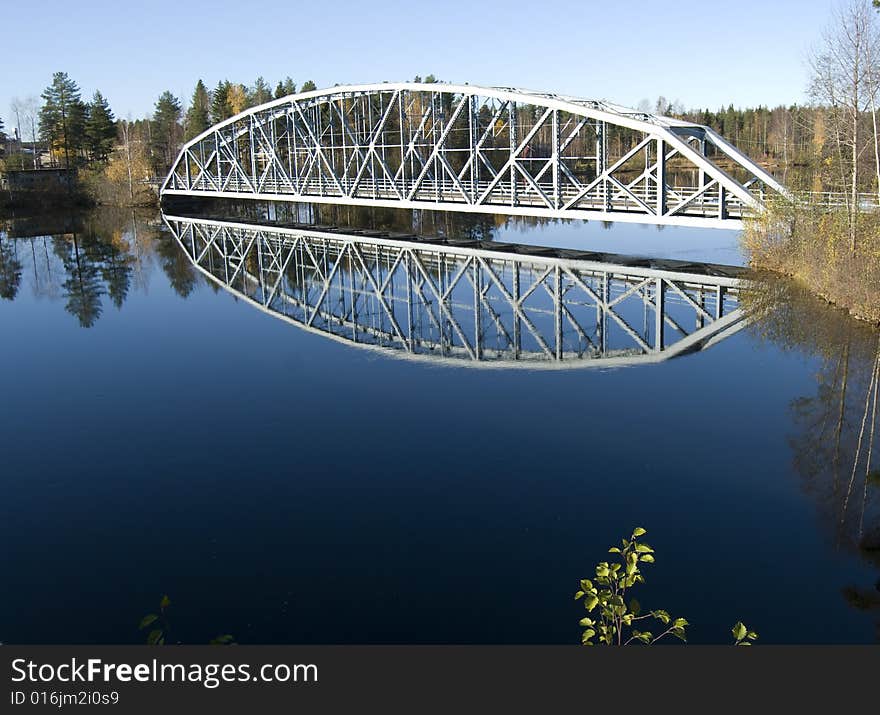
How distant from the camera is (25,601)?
389 inches

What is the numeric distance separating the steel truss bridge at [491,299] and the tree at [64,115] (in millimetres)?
58076

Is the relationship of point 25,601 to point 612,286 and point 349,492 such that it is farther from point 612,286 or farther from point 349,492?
point 612,286

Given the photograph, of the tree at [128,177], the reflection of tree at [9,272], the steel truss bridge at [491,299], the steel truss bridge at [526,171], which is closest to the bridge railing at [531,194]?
the steel truss bridge at [526,171]

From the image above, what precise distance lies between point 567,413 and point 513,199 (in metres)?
24.3

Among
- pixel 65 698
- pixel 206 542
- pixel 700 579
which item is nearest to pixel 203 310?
pixel 206 542

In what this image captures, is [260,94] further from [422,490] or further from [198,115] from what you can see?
[422,490]

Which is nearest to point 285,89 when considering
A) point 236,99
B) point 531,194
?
point 236,99

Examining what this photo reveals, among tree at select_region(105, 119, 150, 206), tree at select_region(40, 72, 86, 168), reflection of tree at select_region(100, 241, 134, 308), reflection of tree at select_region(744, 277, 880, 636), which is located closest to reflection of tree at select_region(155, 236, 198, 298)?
reflection of tree at select_region(100, 241, 134, 308)

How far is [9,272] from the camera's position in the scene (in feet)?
128

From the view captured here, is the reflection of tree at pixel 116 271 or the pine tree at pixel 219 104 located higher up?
the pine tree at pixel 219 104

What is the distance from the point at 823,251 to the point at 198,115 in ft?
270

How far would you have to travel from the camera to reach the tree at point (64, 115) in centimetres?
9006

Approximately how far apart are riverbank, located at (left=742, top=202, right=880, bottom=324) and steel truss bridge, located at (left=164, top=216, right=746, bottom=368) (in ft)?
5.05

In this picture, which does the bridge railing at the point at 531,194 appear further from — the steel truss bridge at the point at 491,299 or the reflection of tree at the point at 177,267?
the reflection of tree at the point at 177,267
